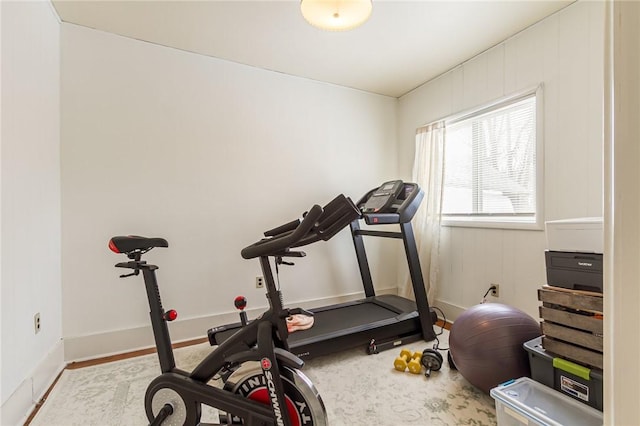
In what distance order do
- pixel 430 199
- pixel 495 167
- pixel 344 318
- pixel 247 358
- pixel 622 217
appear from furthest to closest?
pixel 430 199, pixel 495 167, pixel 344 318, pixel 247 358, pixel 622 217

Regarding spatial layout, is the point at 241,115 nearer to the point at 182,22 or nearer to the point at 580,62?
the point at 182,22

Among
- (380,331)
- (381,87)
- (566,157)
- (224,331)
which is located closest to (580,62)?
(566,157)

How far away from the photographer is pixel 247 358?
1274 mm

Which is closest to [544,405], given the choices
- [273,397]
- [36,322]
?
[273,397]

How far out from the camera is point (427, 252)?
324 cm

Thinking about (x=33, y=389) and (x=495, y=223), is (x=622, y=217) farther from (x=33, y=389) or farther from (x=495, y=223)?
(x=33, y=389)

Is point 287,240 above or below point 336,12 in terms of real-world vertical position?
below

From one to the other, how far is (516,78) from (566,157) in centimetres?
78

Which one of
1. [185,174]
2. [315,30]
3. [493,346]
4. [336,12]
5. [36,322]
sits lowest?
[493,346]

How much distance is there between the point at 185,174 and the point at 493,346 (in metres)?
2.59

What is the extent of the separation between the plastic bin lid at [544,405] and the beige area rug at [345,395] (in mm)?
246

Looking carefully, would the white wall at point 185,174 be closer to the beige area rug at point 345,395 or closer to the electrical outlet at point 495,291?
the beige area rug at point 345,395

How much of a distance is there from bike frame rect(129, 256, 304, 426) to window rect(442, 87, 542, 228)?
220 cm

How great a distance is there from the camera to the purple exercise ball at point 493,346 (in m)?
1.68
